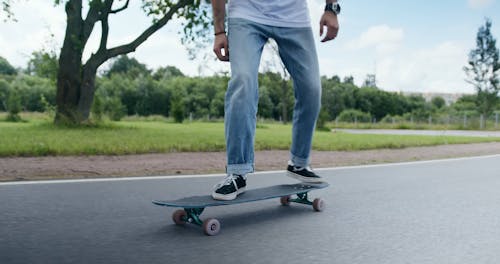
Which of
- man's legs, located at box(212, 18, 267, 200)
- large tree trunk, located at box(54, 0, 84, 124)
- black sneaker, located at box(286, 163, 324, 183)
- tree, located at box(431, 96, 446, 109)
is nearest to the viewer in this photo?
man's legs, located at box(212, 18, 267, 200)

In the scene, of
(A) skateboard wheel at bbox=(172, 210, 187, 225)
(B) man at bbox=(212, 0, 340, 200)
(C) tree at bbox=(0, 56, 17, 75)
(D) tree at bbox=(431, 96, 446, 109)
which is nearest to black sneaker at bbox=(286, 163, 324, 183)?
(B) man at bbox=(212, 0, 340, 200)

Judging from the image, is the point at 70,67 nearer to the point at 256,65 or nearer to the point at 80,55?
the point at 80,55

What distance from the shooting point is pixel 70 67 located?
727 inches

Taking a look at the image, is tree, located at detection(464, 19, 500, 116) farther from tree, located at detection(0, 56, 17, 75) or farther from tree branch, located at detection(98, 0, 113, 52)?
tree, located at detection(0, 56, 17, 75)

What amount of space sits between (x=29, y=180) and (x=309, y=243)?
3.48 meters

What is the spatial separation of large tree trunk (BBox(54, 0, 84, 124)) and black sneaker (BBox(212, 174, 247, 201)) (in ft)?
52.0

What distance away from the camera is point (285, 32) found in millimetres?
3693

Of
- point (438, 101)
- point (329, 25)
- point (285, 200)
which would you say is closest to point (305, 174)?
point (285, 200)

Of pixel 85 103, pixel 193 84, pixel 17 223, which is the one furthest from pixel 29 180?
pixel 193 84

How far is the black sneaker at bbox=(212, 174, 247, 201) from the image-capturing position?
3.25m

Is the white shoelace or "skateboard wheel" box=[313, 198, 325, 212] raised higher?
the white shoelace

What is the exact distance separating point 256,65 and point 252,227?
1085 millimetres

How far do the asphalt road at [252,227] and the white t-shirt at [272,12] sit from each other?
4.60 feet

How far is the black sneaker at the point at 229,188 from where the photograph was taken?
3.25m
